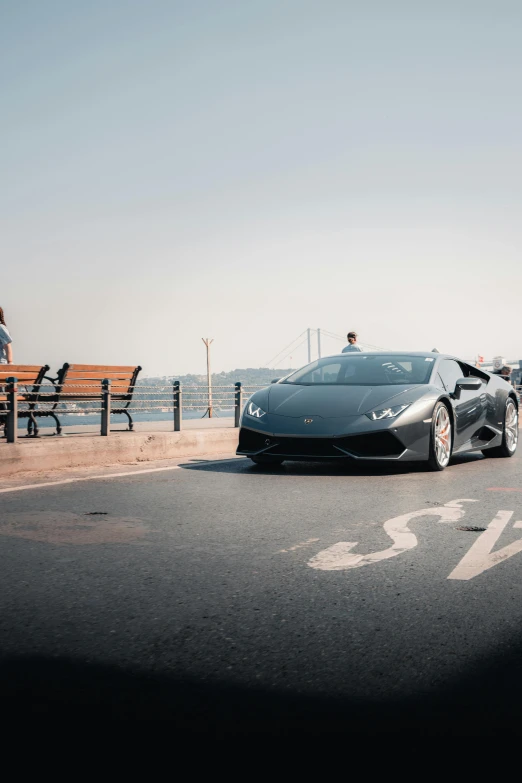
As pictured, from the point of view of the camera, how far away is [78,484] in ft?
27.6

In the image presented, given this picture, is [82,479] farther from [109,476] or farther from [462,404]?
[462,404]

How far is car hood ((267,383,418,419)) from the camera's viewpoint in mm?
9227

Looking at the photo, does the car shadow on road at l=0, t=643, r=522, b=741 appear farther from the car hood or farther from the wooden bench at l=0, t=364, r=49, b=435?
the wooden bench at l=0, t=364, r=49, b=435

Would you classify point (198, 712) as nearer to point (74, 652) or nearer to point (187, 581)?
point (74, 652)

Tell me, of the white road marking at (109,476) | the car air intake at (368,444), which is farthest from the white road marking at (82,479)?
the car air intake at (368,444)

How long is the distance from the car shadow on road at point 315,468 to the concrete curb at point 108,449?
96cm

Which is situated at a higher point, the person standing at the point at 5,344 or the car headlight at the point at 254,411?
the person standing at the point at 5,344

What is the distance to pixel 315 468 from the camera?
10203 mm

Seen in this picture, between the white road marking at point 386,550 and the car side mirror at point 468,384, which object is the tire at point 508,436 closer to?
the car side mirror at point 468,384

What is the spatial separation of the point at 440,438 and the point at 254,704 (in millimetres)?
7294

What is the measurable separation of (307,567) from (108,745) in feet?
8.11

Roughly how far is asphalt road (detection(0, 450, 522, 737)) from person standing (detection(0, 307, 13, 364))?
5213 mm

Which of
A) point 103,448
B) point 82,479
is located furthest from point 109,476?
point 103,448

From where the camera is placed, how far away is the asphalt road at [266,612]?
2.71 metres
